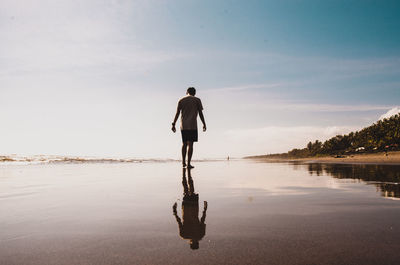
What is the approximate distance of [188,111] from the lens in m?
7.71

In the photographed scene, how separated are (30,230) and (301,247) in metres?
1.93

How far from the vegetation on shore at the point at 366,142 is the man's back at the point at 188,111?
28185mm

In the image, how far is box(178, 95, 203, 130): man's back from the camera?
7.63 metres

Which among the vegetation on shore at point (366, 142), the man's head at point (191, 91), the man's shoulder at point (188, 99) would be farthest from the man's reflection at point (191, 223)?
the vegetation on shore at point (366, 142)

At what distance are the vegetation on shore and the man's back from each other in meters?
28.2

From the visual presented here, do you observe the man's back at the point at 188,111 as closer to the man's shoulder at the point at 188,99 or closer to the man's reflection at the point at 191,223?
the man's shoulder at the point at 188,99

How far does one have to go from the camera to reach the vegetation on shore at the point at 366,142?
37.7 m

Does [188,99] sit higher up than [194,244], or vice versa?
[188,99]

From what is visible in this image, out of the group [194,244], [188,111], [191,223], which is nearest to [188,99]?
[188,111]

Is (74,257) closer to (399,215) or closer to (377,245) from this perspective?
(377,245)

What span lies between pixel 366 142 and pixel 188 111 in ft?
162

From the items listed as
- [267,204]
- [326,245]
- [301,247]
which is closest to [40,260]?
[301,247]

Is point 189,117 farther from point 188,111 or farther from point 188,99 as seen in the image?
point 188,99

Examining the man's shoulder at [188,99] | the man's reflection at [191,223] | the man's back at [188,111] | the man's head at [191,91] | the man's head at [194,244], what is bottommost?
the man's head at [194,244]
